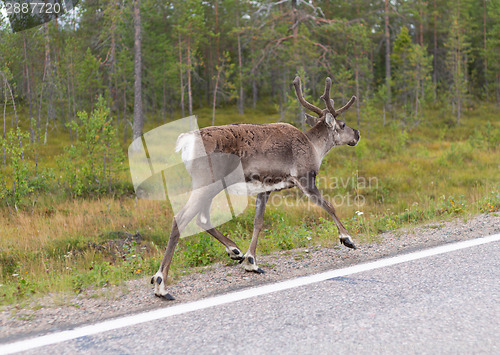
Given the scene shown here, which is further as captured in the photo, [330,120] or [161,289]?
[330,120]

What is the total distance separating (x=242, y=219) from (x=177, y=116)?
36.4 metres

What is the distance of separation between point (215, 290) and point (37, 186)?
8893mm

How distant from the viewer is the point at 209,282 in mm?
4008

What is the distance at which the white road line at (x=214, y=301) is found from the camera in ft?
9.48

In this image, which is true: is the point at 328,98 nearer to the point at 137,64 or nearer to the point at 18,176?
the point at 18,176

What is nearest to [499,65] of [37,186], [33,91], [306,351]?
[33,91]

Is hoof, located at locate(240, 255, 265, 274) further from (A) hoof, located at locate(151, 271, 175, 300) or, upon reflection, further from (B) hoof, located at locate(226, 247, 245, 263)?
(A) hoof, located at locate(151, 271, 175, 300)

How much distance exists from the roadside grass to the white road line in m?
0.90

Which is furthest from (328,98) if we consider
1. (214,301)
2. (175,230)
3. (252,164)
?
(214,301)

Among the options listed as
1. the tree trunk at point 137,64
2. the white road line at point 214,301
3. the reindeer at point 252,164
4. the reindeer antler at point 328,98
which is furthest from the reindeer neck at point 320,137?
the tree trunk at point 137,64

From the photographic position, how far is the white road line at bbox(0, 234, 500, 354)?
2889mm

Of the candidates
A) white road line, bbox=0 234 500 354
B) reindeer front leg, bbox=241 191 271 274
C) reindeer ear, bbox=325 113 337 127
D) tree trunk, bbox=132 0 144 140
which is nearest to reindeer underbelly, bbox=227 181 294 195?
reindeer front leg, bbox=241 191 271 274

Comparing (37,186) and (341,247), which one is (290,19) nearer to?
(37,186)

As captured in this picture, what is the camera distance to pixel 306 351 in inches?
104
